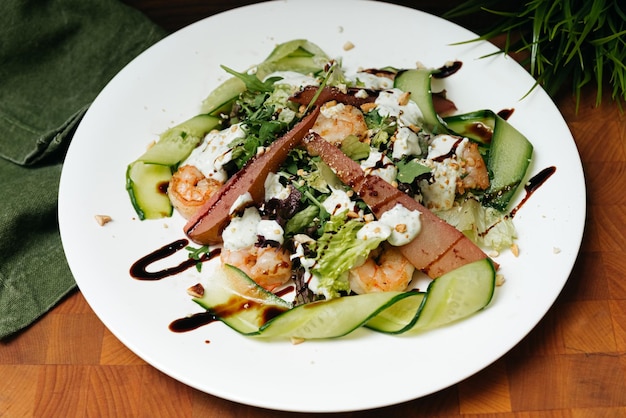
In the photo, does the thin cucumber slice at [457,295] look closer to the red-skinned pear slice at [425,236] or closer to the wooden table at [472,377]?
the red-skinned pear slice at [425,236]

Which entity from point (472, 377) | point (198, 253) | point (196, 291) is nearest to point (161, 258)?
point (198, 253)

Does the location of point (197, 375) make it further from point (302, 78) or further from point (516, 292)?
point (302, 78)

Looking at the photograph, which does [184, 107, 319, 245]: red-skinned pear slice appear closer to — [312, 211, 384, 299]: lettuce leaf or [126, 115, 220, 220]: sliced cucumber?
[126, 115, 220, 220]: sliced cucumber

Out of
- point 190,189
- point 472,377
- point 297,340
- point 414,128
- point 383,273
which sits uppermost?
point 414,128

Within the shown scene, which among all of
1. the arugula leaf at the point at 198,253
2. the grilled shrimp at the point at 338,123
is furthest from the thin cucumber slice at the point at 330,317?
the grilled shrimp at the point at 338,123

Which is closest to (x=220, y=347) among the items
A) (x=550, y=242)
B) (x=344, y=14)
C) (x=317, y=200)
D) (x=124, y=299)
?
(x=124, y=299)

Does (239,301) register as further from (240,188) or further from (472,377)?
(472,377)
